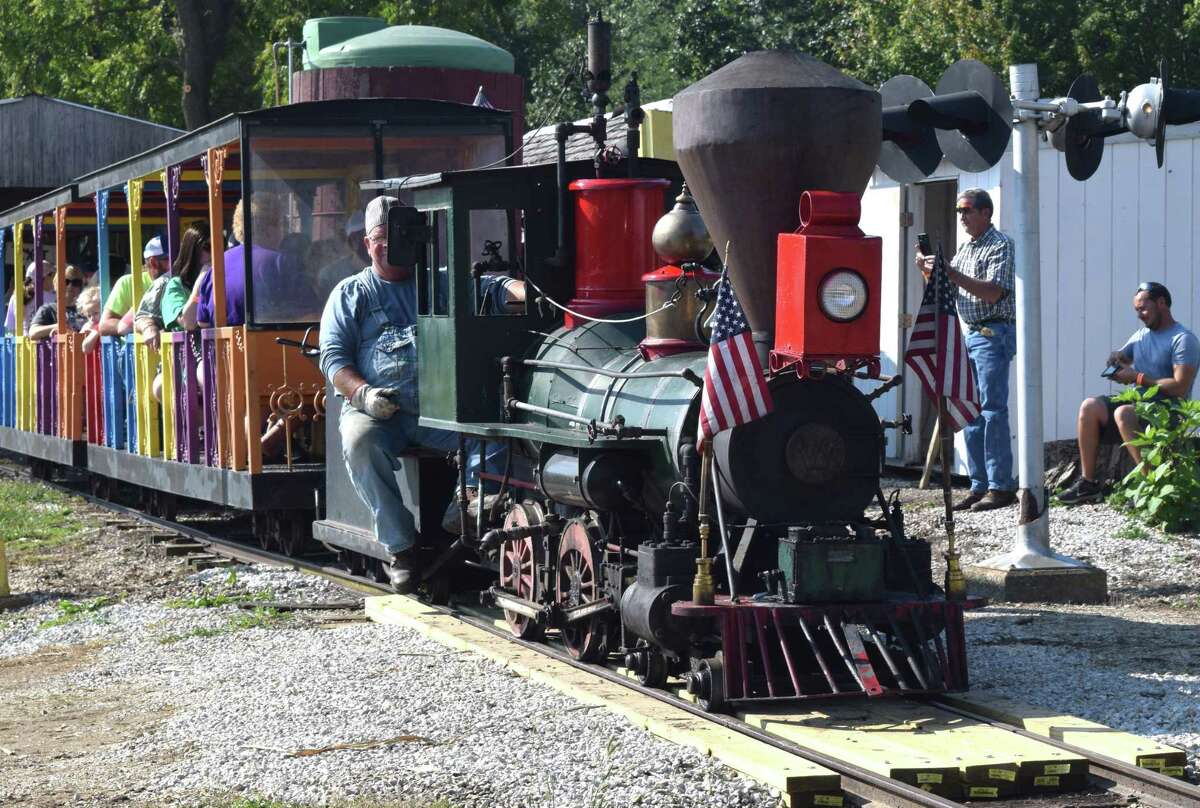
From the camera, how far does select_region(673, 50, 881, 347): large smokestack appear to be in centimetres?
643

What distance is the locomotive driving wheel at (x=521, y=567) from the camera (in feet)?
25.8

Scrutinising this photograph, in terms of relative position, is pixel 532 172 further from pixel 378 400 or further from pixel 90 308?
pixel 90 308

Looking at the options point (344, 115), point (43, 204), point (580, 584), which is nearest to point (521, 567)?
point (580, 584)

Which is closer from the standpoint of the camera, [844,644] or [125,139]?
[844,644]

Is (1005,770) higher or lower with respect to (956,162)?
lower

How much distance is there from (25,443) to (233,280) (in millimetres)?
7195

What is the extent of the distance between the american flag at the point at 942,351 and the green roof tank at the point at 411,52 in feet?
36.9

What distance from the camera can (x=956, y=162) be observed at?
29.0 feet

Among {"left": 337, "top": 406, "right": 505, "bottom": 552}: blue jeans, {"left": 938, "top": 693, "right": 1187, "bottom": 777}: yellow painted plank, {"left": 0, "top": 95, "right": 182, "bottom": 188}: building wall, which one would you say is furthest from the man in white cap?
{"left": 0, "top": 95, "right": 182, "bottom": 188}: building wall

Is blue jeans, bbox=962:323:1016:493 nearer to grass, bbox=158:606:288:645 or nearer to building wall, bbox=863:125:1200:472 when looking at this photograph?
building wall, bbox=863:125:1200:472

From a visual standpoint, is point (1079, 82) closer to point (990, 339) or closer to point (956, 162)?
point (956, 162)

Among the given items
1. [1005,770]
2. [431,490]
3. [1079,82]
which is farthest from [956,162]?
[1005,770]

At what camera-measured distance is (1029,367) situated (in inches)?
369

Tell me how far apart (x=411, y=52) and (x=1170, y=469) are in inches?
381
